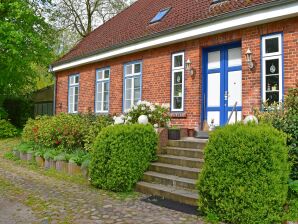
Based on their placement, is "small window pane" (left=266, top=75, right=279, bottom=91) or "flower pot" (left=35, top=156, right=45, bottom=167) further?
"flower pot" (left=35, top=156, right=45, bottom=167)

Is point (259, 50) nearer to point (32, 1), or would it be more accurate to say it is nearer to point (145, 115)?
point (145, 115)

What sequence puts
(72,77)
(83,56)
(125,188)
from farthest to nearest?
(72,77), (83,56), (125,188)

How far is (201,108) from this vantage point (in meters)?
11.1

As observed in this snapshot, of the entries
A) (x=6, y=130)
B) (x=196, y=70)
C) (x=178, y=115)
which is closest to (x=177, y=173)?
(x=178, y=115)

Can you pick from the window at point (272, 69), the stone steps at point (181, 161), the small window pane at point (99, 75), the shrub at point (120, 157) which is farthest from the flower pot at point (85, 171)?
the small window pane at point (99, 75)

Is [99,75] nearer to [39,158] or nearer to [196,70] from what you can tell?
[39,158]

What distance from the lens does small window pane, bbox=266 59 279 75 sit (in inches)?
363

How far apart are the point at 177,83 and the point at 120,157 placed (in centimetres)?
499

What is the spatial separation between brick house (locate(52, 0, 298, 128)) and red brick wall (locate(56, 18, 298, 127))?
2cm

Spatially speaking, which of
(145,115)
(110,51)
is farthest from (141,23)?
(145,115)

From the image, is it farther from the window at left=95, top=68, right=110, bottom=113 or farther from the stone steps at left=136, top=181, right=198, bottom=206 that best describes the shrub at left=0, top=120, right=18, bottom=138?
the stone steps at left=136, top=181, right=198, bottom=206

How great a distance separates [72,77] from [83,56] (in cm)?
234

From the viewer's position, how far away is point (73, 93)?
1805 centimetres

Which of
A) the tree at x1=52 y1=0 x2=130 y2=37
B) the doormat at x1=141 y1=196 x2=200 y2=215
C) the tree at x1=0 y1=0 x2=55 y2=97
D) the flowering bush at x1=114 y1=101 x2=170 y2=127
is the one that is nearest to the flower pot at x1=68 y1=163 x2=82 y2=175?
the flowering bush at x1=114 y1=101 x2=170 y2=127
